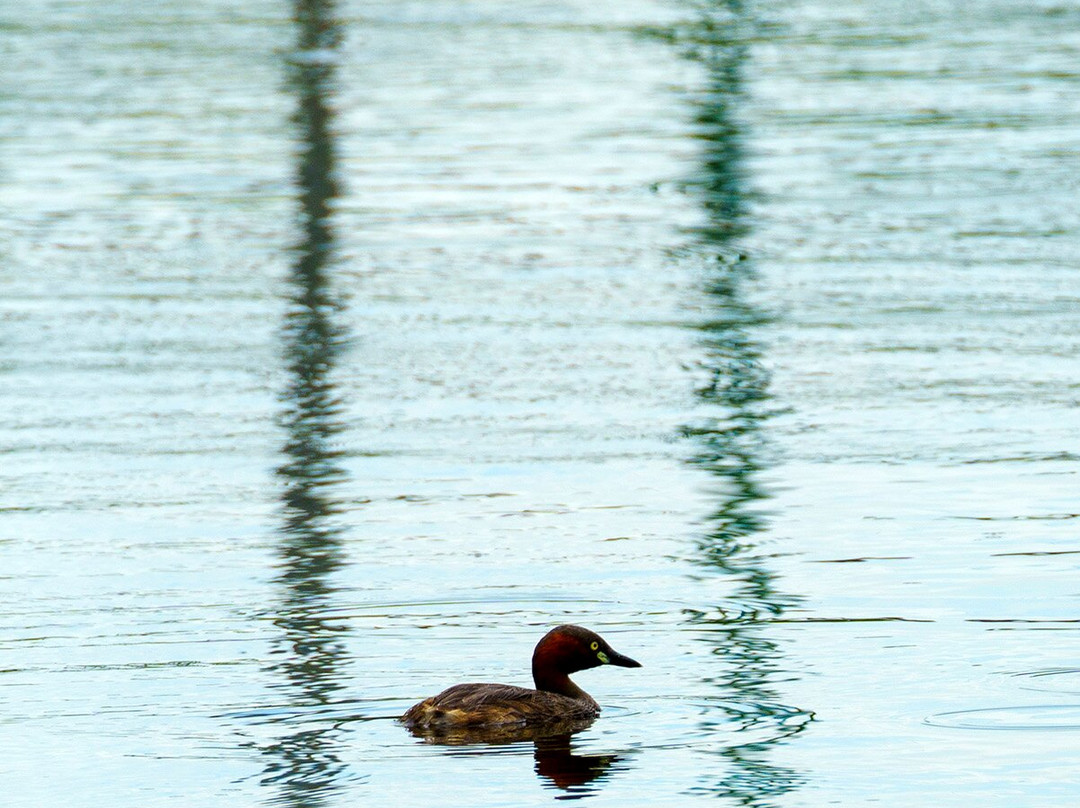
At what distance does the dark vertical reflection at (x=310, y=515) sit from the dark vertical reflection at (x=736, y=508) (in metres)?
1.22

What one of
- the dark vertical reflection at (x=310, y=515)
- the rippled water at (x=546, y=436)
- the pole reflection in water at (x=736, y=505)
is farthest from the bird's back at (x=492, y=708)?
the pole reflection in water at (x=736, y=505)

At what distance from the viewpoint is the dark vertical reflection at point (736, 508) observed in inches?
312

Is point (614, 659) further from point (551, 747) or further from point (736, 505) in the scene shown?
point (736, 505)

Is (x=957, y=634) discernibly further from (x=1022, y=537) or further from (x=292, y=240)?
(x=292, y=240)

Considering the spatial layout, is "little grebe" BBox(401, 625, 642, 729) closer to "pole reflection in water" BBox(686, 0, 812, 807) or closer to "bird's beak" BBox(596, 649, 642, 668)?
"bird's beak" BBox(596, 649, 642, 668)

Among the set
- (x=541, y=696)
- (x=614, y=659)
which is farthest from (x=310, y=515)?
(x=541, y=696)

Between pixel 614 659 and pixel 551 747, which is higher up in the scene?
pixel 614 659

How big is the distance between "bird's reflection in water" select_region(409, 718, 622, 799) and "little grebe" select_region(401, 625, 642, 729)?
0.08 ft

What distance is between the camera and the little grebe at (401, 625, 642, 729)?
316 inches

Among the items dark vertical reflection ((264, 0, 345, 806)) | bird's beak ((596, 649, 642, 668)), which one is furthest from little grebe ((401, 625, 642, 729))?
dark vertical reflection ((264, 0, 345, 806))

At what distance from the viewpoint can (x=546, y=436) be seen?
12.8 meters

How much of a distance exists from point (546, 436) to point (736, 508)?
5.76ft

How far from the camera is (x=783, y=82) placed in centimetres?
2667

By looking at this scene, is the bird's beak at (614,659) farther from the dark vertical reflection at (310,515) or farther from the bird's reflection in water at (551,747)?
the dark vertical reflection at (310,515)
